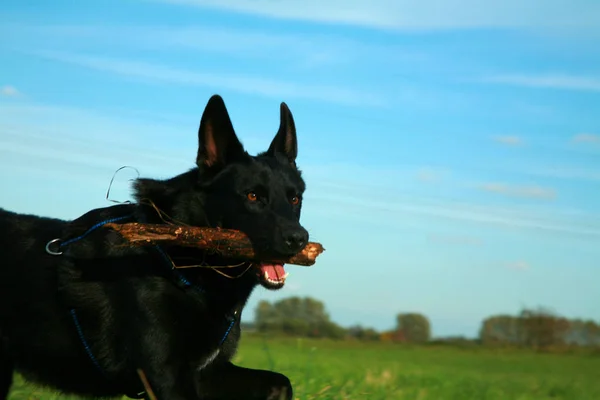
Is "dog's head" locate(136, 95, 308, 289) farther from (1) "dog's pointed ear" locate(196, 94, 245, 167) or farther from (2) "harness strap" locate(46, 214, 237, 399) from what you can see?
(2) "harness strap" locate(46, 214, 237, 399)

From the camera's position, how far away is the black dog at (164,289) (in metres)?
5.46

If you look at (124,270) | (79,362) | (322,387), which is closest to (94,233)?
(124,270)

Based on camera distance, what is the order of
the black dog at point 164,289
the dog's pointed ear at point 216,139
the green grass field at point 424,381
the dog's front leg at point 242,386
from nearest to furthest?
the black dog at point 164,289 < the dog's front leg at point 242,386 < the dog's pointed ear at point 216,139 < the green grass field at point 424,381

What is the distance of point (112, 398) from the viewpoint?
6.13 m

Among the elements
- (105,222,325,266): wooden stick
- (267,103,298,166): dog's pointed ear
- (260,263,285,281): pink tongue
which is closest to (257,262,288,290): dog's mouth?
(260,263,285,281): pink tongue

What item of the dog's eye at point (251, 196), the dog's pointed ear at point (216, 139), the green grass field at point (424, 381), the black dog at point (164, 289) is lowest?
the green grass field at point (424, 381)

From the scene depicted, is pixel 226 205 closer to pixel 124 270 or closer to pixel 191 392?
pixel 124 270

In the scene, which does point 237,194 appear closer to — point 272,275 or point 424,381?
point 272,275

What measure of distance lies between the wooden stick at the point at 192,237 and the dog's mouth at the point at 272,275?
0.14m

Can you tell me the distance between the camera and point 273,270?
5543mm

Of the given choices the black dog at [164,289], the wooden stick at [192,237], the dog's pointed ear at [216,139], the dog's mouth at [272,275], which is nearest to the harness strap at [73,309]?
the black dog at [164,289]

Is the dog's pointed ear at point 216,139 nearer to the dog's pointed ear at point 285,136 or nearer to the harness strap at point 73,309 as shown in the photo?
the dog's pointed ear at point 285,136

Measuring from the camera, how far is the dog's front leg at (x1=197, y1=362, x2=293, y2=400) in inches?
220

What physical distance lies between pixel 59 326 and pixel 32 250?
0.66m
